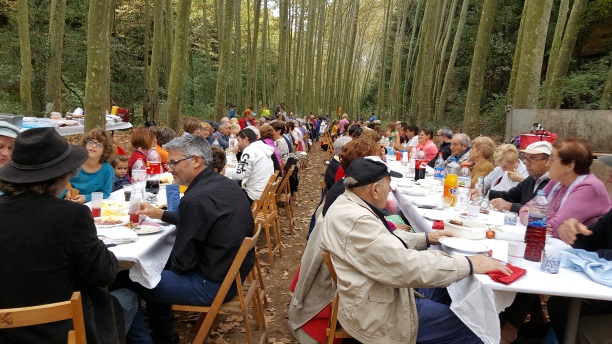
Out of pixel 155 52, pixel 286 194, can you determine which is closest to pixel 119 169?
pixel 286 194

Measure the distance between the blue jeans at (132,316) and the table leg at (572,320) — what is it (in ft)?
9.94

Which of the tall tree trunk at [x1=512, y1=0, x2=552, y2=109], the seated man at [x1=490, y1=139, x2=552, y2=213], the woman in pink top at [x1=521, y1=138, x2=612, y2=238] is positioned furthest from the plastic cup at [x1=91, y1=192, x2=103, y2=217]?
the tall tree trunk at [x1=512, y1=0, x2=552, y2=109]

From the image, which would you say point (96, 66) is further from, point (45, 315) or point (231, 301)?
point (45, 315)

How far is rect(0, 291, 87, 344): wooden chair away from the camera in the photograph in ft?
5.64

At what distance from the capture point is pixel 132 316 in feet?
9.80

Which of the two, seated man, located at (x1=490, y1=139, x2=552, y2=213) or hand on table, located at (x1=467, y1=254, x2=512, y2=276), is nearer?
hand on table, located at (x1=467, y1=254, x2=512, y2=276)

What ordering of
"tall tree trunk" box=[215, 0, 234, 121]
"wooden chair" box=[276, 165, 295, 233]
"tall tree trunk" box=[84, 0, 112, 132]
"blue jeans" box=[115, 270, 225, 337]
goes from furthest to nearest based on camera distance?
"tall tree trunk" box=[215, 0, 234, 121], "wooden chair" box=[276, 165, 295, 233], "tall tree trunk" box=[84, 0, 112, 132], "blue jeans" box=[115, 270, 225, 337]

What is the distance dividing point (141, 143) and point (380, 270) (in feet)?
14.3

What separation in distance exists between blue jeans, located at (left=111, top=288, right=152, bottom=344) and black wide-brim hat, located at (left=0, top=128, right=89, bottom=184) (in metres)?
1.26

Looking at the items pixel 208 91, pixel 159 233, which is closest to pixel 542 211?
pixel 159 233

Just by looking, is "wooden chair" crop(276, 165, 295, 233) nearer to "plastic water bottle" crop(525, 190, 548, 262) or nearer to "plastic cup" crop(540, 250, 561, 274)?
"plastic water bottle" crop(525, 190, 548, 262)

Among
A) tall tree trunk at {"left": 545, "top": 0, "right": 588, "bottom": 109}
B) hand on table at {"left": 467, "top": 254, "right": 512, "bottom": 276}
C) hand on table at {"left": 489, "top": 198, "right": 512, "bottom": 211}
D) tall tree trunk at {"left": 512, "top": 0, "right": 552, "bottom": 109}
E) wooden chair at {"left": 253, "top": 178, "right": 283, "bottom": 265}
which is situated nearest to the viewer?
hand on table at {"left": 467, "top": 254, "right": 512, "bottom": 276}

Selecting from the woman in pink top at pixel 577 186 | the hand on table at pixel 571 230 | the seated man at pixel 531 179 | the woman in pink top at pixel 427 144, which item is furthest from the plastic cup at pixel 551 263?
the woman in pink top at pixel 427 144

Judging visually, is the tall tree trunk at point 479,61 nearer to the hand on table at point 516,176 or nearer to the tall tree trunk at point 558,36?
the tall tree trunk at point 558,36
